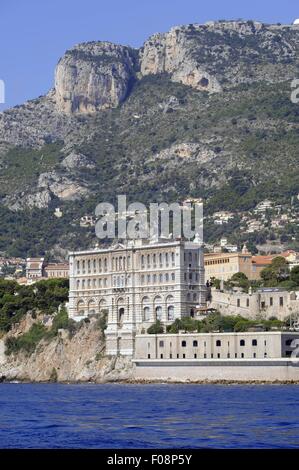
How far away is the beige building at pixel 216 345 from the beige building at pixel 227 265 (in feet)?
101

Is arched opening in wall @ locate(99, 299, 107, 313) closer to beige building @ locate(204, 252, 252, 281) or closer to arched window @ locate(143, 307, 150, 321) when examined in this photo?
arched window @ locate(143, 307, 150, 321)

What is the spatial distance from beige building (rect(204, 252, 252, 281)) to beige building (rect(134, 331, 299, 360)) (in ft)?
101

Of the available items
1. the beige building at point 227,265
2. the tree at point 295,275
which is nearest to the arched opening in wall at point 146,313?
the tree at point 295,275

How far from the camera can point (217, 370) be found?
99938 mm

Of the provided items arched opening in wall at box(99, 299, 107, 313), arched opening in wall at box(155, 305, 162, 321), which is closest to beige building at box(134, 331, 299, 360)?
arched opening in wall at box(155, 305, 162, 321)

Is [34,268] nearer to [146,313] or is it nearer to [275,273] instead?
[275,273]

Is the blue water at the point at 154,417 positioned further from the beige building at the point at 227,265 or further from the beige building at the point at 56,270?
the beige building at the point at 56,270

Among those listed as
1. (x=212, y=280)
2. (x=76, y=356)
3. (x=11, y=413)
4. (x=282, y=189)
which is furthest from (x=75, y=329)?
(x=282, y=189)

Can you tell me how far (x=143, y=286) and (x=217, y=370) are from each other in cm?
1755

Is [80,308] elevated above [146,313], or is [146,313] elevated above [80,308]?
[80,308]

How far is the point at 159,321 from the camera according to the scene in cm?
11325

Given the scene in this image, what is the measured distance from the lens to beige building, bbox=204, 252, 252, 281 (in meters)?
137

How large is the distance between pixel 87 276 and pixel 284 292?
723 inches

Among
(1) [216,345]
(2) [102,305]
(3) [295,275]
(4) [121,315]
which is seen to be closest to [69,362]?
(4) [121,315]
